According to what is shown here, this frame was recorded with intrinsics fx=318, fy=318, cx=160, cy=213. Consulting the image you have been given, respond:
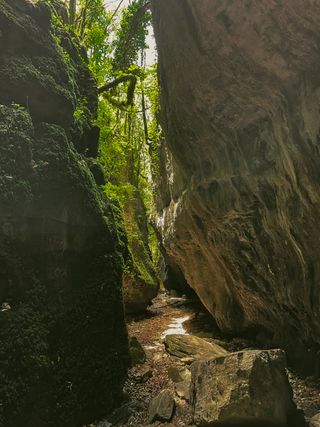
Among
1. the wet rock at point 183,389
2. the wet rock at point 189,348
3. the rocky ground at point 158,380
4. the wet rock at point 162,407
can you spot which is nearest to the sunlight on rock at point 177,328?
the rocky ground at point 158,380

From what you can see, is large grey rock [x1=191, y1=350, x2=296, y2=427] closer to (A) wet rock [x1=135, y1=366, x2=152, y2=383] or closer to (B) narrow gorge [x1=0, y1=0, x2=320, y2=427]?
(B) narrow gorge [x1=0, y1=0, x2=320, y2=427]

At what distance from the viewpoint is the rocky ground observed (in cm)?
475

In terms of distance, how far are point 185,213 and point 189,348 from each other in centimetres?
327

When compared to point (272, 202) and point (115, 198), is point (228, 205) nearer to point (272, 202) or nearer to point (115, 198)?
point (272, 202)

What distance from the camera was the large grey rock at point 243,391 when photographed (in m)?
4.18

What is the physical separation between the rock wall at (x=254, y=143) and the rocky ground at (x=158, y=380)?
65 cm

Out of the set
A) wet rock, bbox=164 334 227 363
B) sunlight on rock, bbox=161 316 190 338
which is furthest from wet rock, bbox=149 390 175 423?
sunlight on rock, bbox=161 316 190 338

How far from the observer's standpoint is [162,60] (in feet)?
22.8

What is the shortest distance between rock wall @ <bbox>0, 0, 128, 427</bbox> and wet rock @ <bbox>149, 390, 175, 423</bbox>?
2.01 feet

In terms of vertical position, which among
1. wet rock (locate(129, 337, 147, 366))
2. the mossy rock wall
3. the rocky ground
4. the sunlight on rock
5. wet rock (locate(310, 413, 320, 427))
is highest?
the mossy rock wall

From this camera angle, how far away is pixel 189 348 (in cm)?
724

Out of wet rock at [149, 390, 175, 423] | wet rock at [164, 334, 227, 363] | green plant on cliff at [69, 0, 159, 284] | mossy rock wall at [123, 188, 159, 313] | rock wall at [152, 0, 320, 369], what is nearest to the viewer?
wet rock at [149, 390, 175, 423]

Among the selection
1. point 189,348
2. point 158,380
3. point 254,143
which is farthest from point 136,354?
point 254,143

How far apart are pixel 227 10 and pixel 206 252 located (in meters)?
6.00
